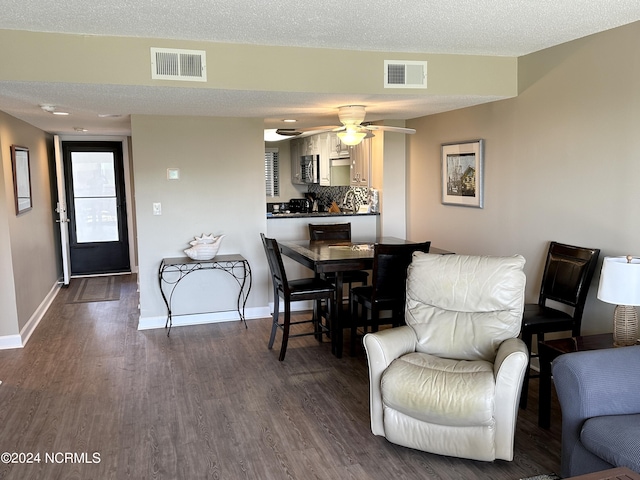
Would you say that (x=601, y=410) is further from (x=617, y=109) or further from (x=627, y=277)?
(x=617, y=109)

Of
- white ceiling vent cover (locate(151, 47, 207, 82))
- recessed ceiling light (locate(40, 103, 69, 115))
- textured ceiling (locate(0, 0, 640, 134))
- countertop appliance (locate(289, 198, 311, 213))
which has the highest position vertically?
textured ceiling (locate(0, 0, 640, 134))

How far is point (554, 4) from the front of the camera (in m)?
2.73

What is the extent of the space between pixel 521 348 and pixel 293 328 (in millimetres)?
2801

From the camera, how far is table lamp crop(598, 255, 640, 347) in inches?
106

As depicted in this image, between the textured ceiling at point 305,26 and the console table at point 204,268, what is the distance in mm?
1584

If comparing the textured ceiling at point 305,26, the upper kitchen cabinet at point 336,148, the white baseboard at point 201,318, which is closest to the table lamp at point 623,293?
the textured ceiling at point 305,26

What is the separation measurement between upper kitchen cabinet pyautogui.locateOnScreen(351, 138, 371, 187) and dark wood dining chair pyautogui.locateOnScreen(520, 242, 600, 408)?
2.87 meters

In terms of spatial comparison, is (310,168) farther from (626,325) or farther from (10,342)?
(626,325)

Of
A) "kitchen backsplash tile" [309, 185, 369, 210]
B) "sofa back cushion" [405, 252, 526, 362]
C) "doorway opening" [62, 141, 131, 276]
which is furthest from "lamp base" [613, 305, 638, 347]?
"doorway opening" [62, 141, 131, 276]

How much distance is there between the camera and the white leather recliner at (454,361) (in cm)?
267

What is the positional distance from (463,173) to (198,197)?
253cm

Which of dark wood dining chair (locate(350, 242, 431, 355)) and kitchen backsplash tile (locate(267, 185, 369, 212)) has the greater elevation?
kitchen backsplash tile (locate(267, 185, 369, 212))

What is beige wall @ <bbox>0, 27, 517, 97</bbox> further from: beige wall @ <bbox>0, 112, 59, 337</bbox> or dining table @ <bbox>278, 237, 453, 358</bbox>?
beige wall @ <bbox>0, 112, 59, 337</bbox>

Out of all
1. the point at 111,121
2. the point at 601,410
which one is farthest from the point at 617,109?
the point at 111,121
